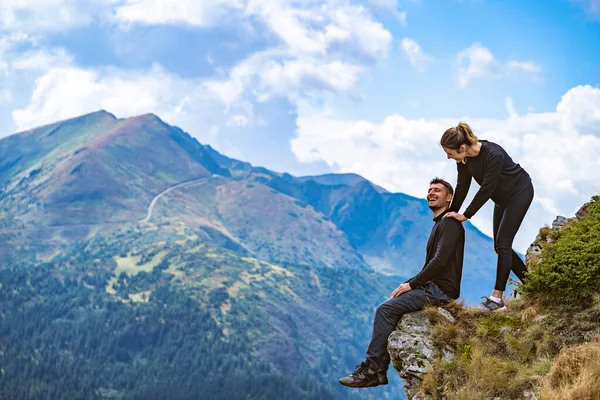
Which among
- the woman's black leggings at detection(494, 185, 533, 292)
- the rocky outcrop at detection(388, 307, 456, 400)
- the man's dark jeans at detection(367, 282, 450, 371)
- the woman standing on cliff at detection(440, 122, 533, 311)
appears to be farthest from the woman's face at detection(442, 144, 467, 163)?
the rocky outcrop at detection(388, 307, 456, 400)

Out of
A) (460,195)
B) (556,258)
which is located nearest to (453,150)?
(460,195)

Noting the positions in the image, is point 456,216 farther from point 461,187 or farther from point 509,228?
point 509,228

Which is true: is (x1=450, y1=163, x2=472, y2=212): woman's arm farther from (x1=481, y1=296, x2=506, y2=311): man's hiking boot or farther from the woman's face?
(x1=481, y1=296, x2=506, y2=311): man's hiking boot

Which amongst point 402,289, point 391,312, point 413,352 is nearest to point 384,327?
point 391,312

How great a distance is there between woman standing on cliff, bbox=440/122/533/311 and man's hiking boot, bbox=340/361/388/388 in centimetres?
286

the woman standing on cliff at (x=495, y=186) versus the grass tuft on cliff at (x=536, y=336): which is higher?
the woman standing on cliff at (x=495, y=186)

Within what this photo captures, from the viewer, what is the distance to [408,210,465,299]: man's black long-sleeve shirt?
1188cm

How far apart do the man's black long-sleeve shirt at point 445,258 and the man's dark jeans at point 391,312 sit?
18cm

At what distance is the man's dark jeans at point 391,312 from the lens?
11.7 m

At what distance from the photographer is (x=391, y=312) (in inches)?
470

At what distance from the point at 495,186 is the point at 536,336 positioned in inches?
120

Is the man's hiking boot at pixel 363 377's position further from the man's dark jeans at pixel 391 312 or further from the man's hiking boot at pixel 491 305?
the man's hiking boot at pixel 491 305

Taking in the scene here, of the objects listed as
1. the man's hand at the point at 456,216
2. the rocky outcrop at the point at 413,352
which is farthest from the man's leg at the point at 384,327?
the man's hand at the point at 456,216

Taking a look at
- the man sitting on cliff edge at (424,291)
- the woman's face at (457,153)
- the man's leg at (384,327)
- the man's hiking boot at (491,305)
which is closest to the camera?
the man's leg at (384,327)
